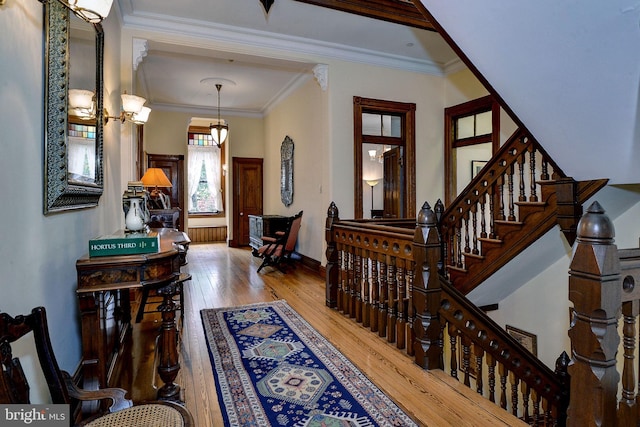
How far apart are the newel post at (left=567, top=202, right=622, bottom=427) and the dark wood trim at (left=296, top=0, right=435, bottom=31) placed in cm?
357

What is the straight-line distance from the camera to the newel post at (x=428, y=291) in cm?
240

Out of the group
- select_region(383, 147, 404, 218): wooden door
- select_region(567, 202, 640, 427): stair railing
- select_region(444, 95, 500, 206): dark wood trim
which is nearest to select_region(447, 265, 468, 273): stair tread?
select_region(383, 147, 404, 218): wooden door

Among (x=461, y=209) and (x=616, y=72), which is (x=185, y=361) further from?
(x=616, y=72)

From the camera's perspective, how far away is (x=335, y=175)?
5.27 m

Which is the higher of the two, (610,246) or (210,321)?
(610,246)

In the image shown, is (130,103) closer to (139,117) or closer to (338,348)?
(139,117)

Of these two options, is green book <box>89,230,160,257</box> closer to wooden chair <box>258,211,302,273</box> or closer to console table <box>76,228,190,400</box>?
console table <box>76,228,190,400</box>

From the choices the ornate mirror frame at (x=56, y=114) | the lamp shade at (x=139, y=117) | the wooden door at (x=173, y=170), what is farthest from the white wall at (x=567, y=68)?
the wooden door at (x=173, y=170)

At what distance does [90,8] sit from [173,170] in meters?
7.21

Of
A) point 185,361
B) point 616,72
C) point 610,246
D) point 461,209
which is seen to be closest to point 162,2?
point 185,361

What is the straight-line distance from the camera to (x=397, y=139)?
19.0 feet

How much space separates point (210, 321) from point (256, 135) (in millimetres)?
6375

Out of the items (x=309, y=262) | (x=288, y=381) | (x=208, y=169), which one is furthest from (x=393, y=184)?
(x=208, y=169)

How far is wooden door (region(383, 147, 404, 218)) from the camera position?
5.90 meters
